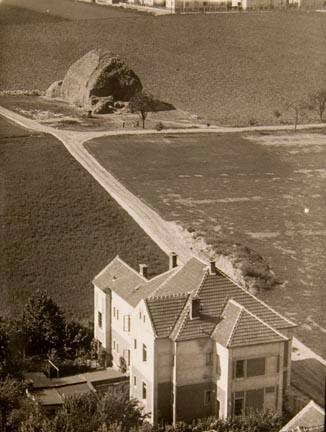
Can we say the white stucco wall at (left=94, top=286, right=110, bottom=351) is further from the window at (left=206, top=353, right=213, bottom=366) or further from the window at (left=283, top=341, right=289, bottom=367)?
the window at (left=283, top=341, right=289, bottom=367)

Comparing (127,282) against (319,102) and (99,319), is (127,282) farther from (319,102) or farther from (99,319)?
(319,102)

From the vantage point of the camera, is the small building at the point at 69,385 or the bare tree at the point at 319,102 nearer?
the small building at the point at 69,385

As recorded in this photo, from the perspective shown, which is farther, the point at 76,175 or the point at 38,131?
the point at 38,131

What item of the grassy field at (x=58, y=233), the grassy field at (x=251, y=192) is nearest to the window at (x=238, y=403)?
the grassy field at (x=251, y=192)

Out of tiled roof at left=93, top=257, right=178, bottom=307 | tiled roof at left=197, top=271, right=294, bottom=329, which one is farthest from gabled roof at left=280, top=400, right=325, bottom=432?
tiled roof at left=93, top=257, right=178, bottom=307

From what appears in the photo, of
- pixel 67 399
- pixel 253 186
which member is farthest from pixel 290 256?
pixel 67 399

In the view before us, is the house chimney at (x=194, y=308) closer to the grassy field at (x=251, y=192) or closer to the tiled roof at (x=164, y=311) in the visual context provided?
the tiled roof at (x=164, y=311)

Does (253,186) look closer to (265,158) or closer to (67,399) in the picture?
(265,158)
